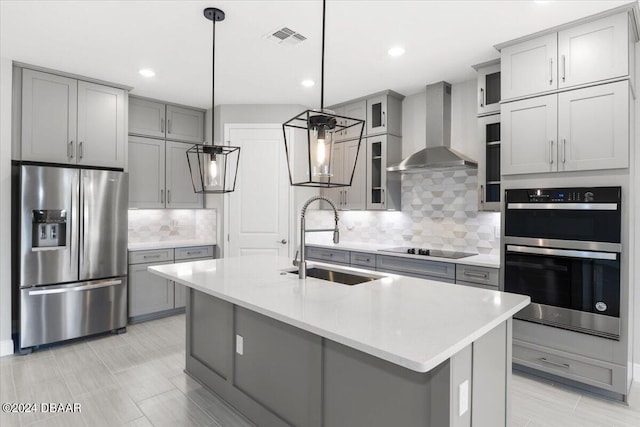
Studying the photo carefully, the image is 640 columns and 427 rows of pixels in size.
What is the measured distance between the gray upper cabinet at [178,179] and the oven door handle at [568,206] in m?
3.86

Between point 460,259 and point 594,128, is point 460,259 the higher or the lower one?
the lower one

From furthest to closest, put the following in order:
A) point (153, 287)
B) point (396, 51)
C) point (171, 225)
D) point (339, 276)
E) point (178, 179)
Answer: point (171, 225) → point (178, 179) → point (153, 287) → point (396, 51) → point (339, 276)

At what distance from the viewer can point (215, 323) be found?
2600 millimetres

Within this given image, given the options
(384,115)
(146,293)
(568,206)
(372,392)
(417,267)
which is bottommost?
(146,293)

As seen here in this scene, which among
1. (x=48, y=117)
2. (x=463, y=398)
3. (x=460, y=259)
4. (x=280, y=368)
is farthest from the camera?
(x=48, y=117)

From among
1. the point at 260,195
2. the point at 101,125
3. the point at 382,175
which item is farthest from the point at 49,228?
the point at 382,175

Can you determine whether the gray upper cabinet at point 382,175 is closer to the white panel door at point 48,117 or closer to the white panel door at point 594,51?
the white panel door at point 594,51

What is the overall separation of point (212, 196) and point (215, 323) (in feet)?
8.78

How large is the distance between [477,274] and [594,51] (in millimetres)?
1882

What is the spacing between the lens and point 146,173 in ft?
14.9

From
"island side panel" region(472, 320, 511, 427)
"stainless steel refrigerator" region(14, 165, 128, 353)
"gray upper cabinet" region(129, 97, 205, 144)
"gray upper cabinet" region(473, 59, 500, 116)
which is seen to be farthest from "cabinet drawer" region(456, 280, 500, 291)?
"gray upper cabinet" region(129, 97, 205, 144)

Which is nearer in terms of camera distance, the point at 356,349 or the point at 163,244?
the point at 356,349

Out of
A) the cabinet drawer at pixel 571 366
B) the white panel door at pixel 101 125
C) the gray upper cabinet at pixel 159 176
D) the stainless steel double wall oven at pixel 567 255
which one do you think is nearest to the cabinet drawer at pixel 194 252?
the gray upper cabinet at pixel 159 176

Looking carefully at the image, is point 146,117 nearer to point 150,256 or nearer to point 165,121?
point 165,121
